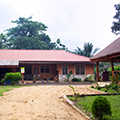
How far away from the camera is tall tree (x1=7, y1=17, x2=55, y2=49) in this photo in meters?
35.0

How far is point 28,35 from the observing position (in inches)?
1474

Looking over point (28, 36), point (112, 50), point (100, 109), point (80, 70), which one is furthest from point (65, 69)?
point (28, 36)

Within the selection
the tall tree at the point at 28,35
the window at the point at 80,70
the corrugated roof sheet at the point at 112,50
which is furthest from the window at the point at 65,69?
the tall tree at the point at 28,35

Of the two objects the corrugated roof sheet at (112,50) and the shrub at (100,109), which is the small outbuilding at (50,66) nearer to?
the corrugated roof sheet at (112,50)

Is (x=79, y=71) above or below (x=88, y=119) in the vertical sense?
above

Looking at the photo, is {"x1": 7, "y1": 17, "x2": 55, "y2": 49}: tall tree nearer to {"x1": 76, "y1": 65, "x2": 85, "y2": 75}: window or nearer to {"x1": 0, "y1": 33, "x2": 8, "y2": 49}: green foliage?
{"x1": 0, "y1": 33, "x2": 8, "y2": 49}: green foliage

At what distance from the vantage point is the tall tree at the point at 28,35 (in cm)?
3497

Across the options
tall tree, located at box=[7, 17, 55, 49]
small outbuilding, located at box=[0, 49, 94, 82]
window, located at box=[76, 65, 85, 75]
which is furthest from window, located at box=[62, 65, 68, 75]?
tall tree, located at box=[7, 17, 55, 49]

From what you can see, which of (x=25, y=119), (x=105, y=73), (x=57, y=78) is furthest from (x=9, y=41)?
(x=25, y=119)

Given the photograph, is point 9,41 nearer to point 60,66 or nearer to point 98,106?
point 60,66

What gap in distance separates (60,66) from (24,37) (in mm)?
16854

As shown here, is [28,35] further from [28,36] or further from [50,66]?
[50,66]

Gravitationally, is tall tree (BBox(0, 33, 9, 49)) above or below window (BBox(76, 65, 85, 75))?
above

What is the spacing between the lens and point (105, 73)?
16359mm
